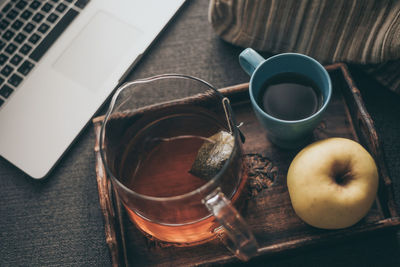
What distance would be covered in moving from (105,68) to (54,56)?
0.31 feet

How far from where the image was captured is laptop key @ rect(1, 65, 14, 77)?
0.62 m

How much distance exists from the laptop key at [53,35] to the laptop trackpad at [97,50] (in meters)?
0.03

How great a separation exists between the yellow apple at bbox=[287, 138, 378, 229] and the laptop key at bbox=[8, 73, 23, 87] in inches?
18.4

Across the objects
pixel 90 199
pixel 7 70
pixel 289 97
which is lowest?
pixel 90 199

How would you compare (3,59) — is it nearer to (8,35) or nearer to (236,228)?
(8,35)

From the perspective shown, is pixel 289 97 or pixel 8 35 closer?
pixel 289 97

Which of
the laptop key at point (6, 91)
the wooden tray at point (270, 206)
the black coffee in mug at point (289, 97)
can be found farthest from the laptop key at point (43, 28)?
the black coffee in mug at point (289, 97)

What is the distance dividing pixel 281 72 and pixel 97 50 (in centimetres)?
32

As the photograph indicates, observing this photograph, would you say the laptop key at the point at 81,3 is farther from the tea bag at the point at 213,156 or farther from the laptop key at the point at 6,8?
the tea bag at the point at 213,156

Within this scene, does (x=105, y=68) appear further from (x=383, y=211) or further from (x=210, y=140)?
(x=383, y=211)

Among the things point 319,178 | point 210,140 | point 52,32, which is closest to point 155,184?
point 210,140

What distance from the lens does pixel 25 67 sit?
63 cm

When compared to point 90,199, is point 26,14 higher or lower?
higher

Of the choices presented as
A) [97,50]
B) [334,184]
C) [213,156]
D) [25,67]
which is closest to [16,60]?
[25,67]
